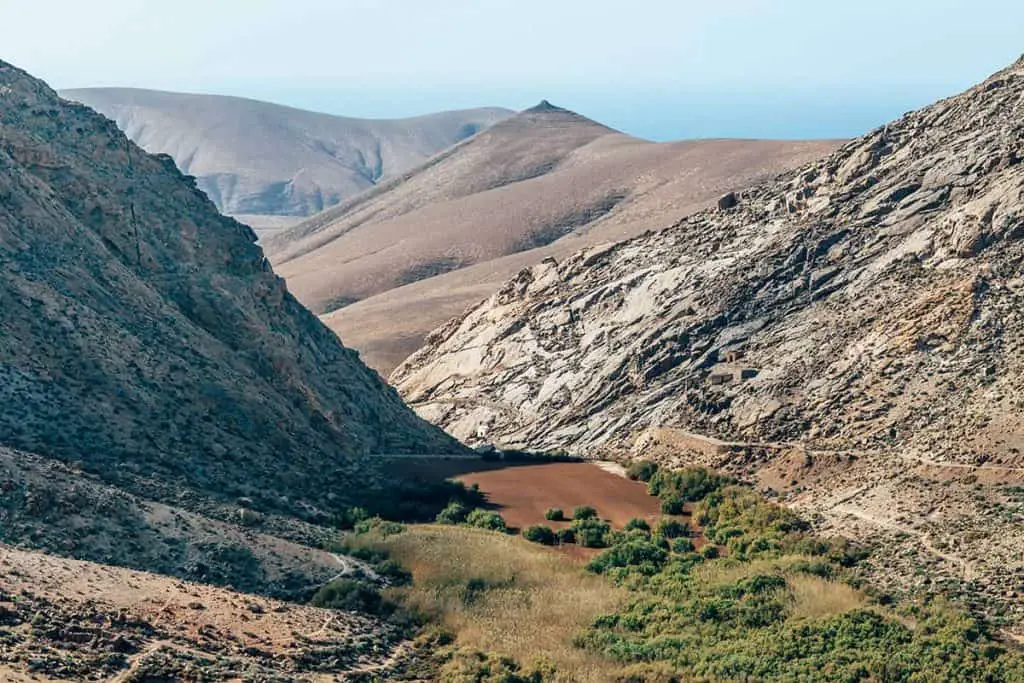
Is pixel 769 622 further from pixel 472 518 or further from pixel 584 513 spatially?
pixel 472 518

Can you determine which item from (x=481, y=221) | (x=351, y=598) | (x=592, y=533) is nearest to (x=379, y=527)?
(x=351, y=598)

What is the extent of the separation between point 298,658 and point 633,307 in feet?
81.0

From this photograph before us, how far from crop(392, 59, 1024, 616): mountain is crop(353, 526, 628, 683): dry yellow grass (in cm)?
649

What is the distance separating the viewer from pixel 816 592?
2420cm

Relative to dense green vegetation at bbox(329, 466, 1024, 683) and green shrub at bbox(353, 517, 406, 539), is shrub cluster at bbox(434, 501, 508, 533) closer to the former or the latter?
dense green vegetation at bbox(329, 466, 1024, 683)

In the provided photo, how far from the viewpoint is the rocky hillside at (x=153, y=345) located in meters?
27.9

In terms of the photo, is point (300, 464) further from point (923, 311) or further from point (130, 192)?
point (923, 311)

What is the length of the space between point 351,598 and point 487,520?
24.0ft

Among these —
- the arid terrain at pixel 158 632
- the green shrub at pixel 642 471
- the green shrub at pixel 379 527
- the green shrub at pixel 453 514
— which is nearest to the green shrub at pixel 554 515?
the green shrub at pixel 453 514

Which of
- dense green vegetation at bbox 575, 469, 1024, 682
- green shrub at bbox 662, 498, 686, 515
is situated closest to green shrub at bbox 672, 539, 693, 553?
dense green vegetation at bbox 575, 469, 1024, 682

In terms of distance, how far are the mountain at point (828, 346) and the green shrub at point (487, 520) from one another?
21.9ft

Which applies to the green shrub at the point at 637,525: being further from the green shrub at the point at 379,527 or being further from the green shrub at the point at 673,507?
the green shrub at the point at 379,527

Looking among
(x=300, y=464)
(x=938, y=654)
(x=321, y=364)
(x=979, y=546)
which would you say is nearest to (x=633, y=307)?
(x=321, y=364)

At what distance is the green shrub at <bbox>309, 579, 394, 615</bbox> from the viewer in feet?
75.7
